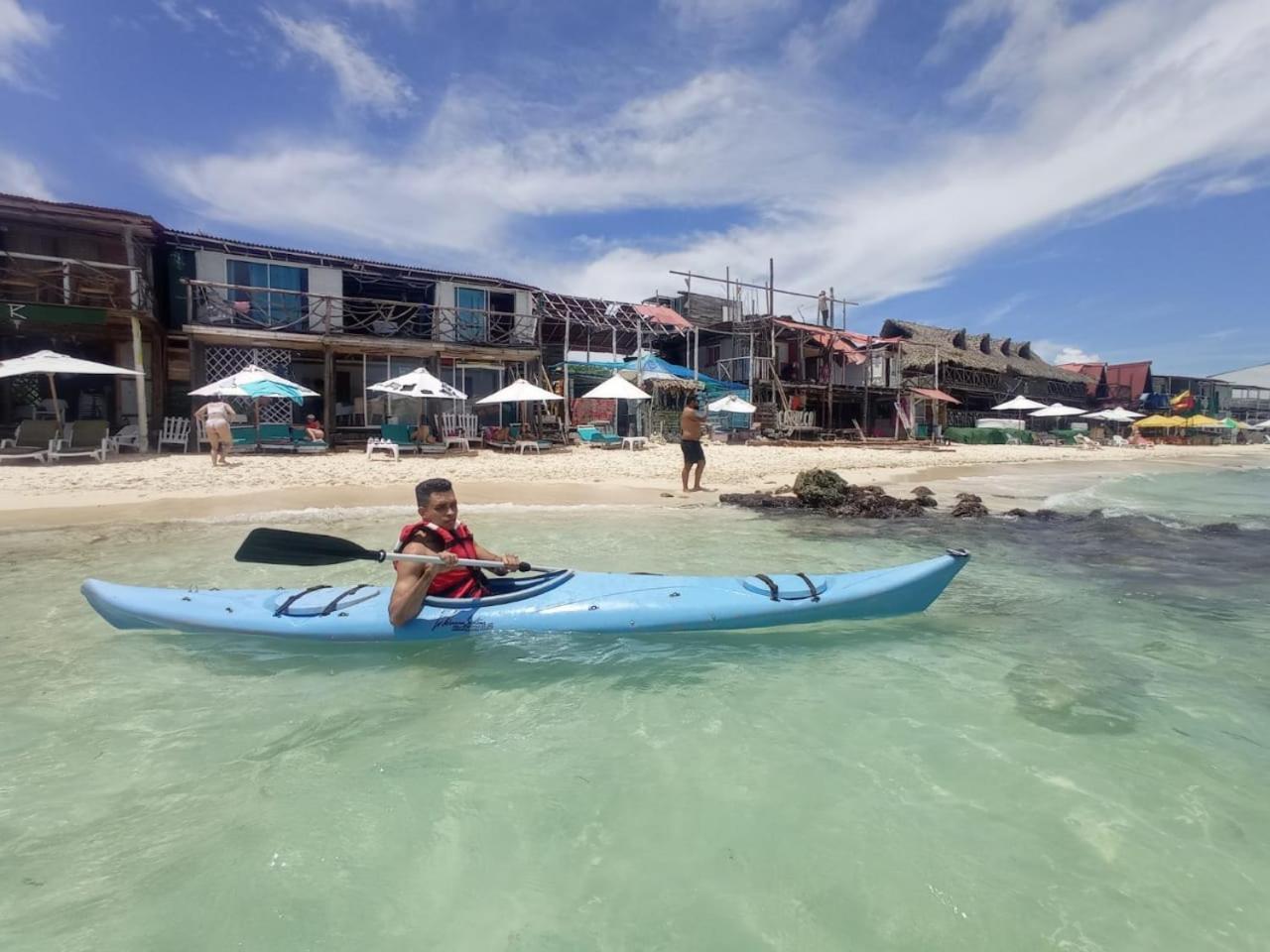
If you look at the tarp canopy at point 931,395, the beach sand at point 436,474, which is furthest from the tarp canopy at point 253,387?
the tarp canopy at point 931,395

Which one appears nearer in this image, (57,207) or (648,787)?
(648,787)

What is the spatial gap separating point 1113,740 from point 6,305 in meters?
19.6

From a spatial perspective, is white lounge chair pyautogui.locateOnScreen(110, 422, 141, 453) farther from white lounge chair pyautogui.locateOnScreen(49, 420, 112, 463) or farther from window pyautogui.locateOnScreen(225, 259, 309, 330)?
window pyautogui.locateOnScreen(225, 259, 309, 330)

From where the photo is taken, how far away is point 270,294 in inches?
693

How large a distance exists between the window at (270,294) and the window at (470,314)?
4.06 metres

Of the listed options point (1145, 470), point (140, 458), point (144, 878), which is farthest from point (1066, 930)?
point (1145, 470)

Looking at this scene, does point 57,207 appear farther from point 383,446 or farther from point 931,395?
point 931,395

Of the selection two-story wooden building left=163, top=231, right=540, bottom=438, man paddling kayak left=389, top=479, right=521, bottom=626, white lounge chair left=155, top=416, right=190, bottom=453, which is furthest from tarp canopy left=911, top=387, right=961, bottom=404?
man paddling kayak left=389, top=479, right=521, bottom=626

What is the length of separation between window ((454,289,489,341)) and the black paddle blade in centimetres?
1579

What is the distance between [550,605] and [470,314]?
17.2 meters

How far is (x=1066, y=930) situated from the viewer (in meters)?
2.31

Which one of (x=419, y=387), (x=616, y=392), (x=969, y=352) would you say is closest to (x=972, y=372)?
(x=969, y=352)

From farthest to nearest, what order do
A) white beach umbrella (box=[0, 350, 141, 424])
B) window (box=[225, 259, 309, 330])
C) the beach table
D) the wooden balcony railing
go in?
window (box=[225, 259, 309, 330]) → the beach table → the wooden balcony railing → white beach umbrella (box=[0, 350, 141, 424])

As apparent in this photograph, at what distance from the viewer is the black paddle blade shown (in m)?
4.39
